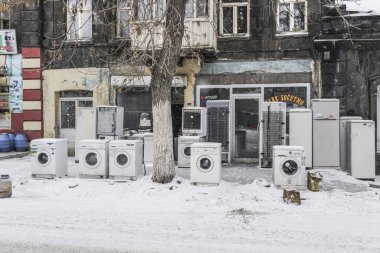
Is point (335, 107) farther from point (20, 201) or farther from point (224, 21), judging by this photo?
point (20, 201)

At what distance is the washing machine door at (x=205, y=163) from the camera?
10438 millimetres

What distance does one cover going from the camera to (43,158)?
38.3 feet

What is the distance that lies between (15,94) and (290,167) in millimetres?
12350

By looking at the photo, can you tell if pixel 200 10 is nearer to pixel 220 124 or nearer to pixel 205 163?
pixel 220 124

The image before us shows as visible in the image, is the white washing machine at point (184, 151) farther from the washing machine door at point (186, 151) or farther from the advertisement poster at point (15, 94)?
the advertisement poster at point (15, 94)

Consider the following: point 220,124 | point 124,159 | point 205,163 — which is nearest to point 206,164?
point 205,163

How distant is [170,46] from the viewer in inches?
401

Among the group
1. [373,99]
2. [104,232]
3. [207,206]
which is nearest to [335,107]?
[373,99]

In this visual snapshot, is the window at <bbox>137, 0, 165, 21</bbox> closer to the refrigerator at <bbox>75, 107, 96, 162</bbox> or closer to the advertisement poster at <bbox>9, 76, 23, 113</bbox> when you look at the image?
the refrigerator at <bbox>75, 107, 96, 162</bbox>

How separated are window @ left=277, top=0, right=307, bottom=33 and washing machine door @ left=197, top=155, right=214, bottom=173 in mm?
7398

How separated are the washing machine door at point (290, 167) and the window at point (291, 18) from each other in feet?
23.4

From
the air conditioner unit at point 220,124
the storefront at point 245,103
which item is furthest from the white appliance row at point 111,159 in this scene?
the storefront at point 245,103

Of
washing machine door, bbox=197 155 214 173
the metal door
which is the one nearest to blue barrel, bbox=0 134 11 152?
the metal door

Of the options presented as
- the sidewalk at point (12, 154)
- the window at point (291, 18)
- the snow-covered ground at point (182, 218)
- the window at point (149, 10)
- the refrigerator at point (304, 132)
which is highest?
the window at point (291, 18)
